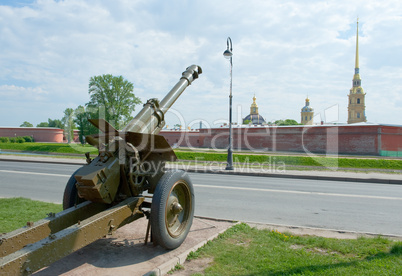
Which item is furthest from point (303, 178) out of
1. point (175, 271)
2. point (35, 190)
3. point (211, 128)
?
point (211, 128)

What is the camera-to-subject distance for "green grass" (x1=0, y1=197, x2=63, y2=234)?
522 centimetres

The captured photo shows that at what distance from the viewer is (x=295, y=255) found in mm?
4055

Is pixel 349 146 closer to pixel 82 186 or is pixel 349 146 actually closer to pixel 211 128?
pixel 211 128

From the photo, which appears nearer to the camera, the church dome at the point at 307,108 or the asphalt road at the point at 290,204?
the asphalt road at the point at 290,204

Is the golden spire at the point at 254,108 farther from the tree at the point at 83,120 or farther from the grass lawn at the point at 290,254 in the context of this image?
the grass lawn at the point at 290,254

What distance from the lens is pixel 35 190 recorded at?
9.53 m

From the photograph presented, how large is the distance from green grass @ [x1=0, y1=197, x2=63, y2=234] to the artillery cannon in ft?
5.22

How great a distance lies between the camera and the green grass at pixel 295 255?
3.56 m

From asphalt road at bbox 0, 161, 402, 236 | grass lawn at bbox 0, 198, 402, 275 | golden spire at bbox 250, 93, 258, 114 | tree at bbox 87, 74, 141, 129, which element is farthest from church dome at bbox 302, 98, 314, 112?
grass lawn at bbox 0, 198, 402, 275

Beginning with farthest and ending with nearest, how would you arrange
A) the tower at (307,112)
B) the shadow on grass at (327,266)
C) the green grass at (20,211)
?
the tower at (307,112) → the green grass at (20,211) → the shadow on grass at (327,266)

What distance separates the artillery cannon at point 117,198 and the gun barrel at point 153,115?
0.02 m

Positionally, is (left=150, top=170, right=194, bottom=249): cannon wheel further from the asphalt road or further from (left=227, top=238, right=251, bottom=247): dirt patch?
the asphalt road

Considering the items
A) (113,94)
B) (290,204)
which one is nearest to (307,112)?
(113,94)

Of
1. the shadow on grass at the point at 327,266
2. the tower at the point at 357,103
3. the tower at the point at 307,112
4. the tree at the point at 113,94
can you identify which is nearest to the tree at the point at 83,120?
the tree at the point at 113,94
